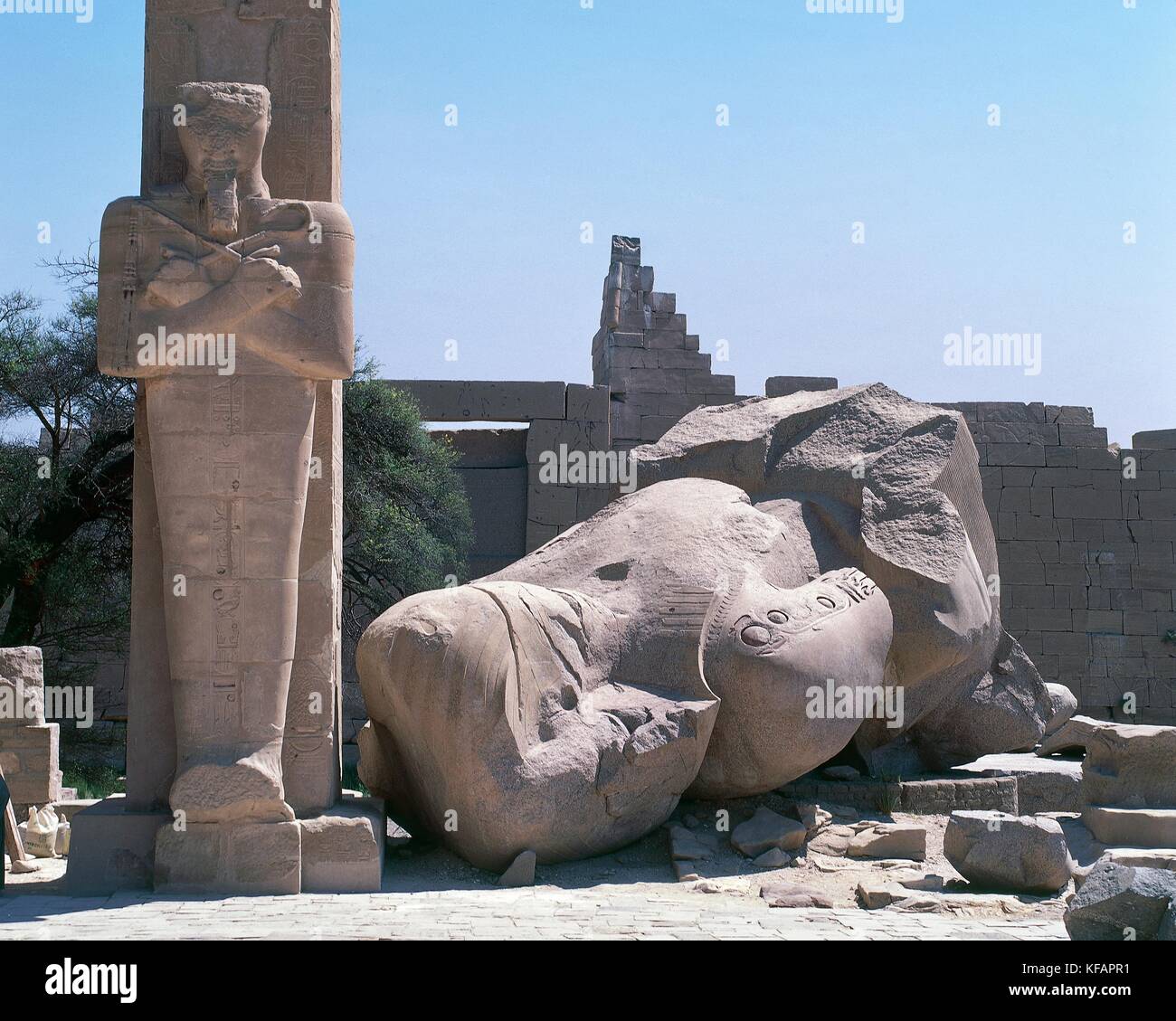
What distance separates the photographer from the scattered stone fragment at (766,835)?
245 inches

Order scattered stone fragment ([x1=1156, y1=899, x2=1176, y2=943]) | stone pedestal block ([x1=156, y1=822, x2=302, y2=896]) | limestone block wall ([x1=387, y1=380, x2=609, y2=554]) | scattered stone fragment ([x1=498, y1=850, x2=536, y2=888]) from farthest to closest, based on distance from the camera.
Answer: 1. limestone block wall ([x1=387, y1=380, x2=609, y2=554])
2. scattered stone fragment ([x1=498, y1=850, x2=536, y2=888])
3. stone pedestal block ([x1=156, y1=822, x2=302, y2=896])
4. scattered stone fragment ([x1=1156, y1=899, x2=1176, y2=943])

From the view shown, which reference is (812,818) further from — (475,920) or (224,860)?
(224,860)

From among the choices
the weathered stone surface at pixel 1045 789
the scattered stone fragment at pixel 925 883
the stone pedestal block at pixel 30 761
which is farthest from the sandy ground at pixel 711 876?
the stone pedestal block at pixel 30 761

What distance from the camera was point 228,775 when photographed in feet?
17.0

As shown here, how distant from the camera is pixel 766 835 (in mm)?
6281

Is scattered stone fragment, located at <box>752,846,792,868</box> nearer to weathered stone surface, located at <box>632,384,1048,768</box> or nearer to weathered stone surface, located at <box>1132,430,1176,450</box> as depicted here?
weathered stone surface, located at <box>632,384,1048,768</box>

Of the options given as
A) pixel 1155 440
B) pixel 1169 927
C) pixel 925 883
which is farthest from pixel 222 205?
pixel 1155 440

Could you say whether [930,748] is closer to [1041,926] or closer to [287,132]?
[1041,926]

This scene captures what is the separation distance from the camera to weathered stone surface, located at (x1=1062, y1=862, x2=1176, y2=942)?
415 cm

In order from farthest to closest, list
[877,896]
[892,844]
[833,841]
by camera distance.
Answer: [833,841], [892,844], [877,896]

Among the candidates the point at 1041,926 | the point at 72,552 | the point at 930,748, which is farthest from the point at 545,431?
the point at 1041,926

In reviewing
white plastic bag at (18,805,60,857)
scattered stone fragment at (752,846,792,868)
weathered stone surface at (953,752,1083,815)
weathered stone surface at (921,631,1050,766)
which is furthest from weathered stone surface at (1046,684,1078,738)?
white plastic bag at (18,805,60,857)

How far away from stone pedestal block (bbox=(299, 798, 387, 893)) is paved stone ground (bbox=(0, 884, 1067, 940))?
12cm

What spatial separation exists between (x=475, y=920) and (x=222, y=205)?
288 centimetres
